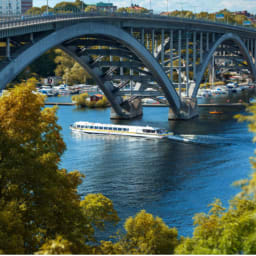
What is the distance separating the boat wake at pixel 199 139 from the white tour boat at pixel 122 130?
1.37m

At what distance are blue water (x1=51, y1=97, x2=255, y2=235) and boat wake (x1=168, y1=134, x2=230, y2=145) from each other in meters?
0.09

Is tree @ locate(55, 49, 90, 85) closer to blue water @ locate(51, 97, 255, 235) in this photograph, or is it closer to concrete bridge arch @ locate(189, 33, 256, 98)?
concrete bridge arch @ locate(189, 33, 256, 98)

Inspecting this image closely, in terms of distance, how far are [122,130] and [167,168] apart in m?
16.7

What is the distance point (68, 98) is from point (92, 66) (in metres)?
34.6

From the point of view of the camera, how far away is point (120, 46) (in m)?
57.1

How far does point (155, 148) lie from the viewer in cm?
4672

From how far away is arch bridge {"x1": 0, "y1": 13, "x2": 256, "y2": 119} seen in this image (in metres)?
36.8

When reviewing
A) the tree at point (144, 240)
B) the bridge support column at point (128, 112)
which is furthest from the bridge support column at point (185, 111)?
the tree at point (144, 240)

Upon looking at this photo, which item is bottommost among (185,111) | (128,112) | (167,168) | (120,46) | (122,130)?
(167,168)

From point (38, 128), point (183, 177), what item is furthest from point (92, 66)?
point (38, 128)

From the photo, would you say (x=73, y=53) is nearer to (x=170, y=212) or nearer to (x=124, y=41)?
(x=124, y=41)

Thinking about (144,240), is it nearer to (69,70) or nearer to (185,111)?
(185,111)

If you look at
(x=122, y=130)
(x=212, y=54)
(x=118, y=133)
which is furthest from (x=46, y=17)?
(x=212, y=54)

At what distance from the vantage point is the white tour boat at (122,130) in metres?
52.5
